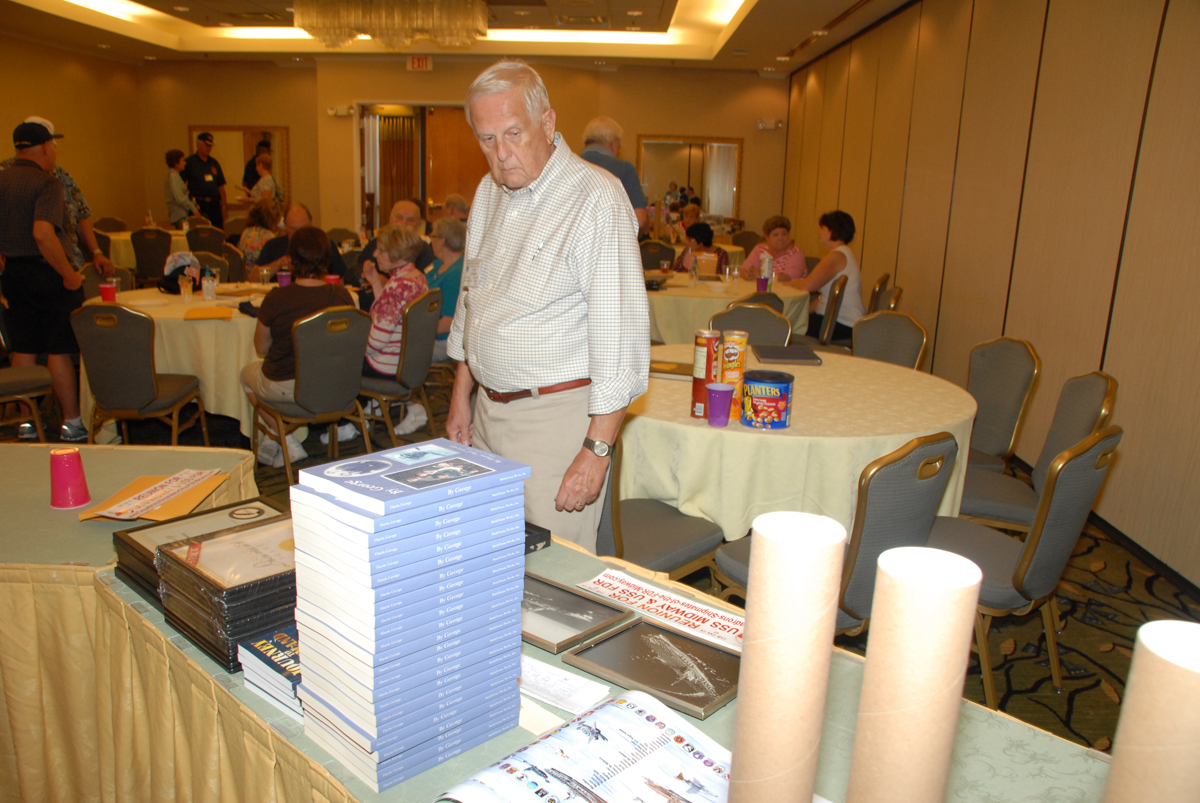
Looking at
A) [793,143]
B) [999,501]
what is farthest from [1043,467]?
[793,143]

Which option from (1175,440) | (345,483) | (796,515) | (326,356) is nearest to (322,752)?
(345,483)

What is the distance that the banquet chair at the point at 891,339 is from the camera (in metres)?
4.14

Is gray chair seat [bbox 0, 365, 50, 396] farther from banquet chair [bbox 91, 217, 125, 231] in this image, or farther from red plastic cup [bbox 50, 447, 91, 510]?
banquet chair [bbox 91, 217, 125, 231]

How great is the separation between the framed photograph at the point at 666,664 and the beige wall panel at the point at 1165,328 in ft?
10.3

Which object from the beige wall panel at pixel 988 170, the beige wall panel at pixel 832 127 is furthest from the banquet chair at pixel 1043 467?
the beige wall panel at pixel 832 127

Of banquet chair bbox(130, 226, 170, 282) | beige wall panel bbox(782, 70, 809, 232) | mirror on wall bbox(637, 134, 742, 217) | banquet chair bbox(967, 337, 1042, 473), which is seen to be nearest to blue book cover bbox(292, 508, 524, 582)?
banquet chair bbox(967, 337, 1042, 473)

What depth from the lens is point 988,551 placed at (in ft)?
8.21

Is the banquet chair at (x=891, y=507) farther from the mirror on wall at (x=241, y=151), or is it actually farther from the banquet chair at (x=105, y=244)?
the mirror on wall at (x=241, y=151)

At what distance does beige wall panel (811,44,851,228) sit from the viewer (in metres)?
9.35

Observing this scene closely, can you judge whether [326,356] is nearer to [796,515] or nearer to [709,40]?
[796,515]

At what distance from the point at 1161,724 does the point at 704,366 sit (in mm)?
2162

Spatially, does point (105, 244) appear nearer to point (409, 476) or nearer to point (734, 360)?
point (734, 360)

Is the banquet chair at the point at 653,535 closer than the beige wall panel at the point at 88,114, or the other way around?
the banquet chair at the point at 653,535

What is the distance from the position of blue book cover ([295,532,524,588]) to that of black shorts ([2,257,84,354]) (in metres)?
4.83
